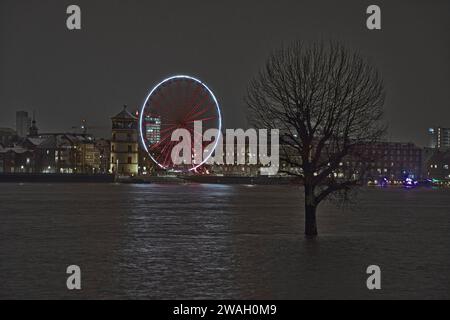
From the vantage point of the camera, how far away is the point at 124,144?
173750 mm

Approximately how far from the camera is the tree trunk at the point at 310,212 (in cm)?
3031

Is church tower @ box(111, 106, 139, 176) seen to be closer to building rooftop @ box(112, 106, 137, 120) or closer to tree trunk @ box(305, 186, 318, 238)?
building rooftop @ box(112, 106, 137, 120)

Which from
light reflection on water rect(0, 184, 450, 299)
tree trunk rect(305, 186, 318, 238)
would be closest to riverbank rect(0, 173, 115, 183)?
light reflection on water rect(0, 184, 450, 299)

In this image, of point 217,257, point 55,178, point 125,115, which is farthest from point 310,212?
point 125,115

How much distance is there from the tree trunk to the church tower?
469 feet

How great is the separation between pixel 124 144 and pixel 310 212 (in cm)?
14562

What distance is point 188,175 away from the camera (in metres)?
174

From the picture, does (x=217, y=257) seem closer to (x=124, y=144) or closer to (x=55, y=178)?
(x=55, y=178)

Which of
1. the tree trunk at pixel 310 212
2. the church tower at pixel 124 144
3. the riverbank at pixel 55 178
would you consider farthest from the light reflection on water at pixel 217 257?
the church tower at pixel 124 144

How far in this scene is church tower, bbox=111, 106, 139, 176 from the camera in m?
174

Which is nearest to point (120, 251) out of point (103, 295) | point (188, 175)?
point (103, 295)

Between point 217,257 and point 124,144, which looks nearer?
point 217,257
